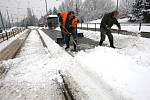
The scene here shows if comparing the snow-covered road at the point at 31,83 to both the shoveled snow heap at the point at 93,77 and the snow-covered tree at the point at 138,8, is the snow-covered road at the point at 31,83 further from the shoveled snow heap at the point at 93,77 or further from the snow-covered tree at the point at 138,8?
the snow-covered tree at the point at 138,8

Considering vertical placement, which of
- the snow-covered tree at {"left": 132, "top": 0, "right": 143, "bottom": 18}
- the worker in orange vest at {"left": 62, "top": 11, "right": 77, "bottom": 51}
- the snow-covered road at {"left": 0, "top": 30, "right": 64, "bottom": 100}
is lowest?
the snow-covered road at {"left": 0, "top": 30, "right": 64, "bottom": 100}

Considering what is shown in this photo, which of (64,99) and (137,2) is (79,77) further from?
(137,2)

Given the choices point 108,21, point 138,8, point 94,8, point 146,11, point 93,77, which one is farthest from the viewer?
point 94,8

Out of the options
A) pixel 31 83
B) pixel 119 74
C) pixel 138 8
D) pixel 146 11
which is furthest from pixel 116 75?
pixel 138 8

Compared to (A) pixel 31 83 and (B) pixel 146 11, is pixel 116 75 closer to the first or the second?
(A) pixel 31 83

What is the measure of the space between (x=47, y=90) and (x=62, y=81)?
58cm

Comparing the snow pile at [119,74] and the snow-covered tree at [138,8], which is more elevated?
the snow-covered tree at [138,8]

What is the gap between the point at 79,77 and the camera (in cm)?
517

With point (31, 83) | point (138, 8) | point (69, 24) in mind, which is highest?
point (138, 8)

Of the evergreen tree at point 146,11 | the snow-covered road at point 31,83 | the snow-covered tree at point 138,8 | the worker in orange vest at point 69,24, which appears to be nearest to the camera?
the snow-covered road at point 31,83

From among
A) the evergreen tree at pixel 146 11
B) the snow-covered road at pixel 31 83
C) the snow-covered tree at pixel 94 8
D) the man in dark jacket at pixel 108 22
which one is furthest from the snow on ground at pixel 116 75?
the snow-covered tree at pixel 94 8

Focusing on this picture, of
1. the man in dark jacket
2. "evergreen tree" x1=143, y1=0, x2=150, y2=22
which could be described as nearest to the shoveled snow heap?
the man in dark jacket

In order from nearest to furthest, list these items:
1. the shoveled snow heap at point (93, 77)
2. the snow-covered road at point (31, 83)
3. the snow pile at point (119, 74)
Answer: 1. the snow pile at point (119, 74)
2. the shoveled snow heap at point (93, 77)
3. the snow-covered road at point (31, 83)

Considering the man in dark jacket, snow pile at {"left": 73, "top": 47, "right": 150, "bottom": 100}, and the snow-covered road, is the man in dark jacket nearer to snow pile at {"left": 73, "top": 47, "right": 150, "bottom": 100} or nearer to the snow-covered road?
snow pile at {"left": 73, "top": 47, "right": 150, "bottom": 100}
